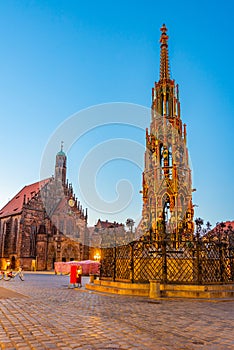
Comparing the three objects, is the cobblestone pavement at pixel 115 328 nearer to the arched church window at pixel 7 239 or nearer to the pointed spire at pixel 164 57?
the pointed spire at pixel 164 57

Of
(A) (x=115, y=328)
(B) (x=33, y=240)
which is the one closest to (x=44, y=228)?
(B) (x=33, y=240)

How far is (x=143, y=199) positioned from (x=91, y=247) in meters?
30.9

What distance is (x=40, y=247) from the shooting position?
51.7 metres

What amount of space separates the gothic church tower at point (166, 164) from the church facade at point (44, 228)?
1112 inches

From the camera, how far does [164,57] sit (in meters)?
34.3

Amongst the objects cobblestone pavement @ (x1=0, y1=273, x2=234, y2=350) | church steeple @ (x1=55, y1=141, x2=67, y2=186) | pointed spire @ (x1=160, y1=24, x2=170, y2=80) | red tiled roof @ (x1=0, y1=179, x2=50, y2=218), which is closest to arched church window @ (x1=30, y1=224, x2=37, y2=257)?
red tiled roof @ (x1=0, y1=179, x2=50, y2=218)

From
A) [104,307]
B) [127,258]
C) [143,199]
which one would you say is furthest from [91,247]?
[104,307]

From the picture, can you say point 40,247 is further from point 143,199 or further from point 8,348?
point 8,348

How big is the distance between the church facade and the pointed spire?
32235 mm

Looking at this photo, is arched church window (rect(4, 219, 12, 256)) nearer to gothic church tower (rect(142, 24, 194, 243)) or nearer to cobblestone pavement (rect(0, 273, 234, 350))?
gothic church tower (rect(142, 24, 194, 243))

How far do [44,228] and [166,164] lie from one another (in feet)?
102

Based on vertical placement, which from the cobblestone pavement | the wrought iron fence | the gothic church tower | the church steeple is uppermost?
the church steeple

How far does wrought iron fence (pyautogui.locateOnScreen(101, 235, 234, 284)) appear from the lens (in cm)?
1371

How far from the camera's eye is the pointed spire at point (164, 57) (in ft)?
110
